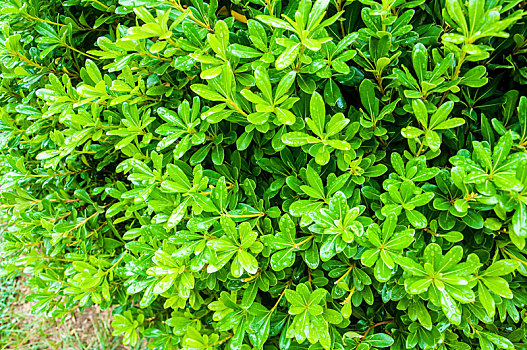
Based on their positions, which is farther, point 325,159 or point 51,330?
point 51,330

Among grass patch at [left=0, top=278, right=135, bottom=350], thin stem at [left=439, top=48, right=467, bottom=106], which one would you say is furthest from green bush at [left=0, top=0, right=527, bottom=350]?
grass patch at [left=0, top=278, right=135, bottom=350]

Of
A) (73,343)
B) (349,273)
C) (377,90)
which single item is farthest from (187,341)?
(73,343)

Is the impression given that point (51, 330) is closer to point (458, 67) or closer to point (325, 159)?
point (325, 159)

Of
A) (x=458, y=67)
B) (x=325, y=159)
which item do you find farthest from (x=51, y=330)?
(x=458, y=67)

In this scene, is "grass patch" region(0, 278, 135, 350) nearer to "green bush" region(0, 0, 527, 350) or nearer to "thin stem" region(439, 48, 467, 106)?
"green bush" region(0, 0, 527, 350)

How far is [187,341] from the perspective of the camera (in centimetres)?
→ 187

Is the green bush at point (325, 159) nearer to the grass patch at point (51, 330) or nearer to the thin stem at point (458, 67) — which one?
the thin stem at point (458, 67)

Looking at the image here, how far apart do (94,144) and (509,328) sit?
2407 millimetres

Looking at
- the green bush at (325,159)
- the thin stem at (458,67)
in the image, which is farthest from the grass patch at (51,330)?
the thin stem at (458,67)

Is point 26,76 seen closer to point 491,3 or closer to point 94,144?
point 94,144

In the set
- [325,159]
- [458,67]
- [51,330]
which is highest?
[458,67]

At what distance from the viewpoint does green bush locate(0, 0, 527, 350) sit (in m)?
1.40

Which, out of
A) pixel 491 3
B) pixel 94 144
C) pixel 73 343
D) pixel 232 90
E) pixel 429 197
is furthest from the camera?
pixel 73 343

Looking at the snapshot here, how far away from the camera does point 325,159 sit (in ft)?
4.80
